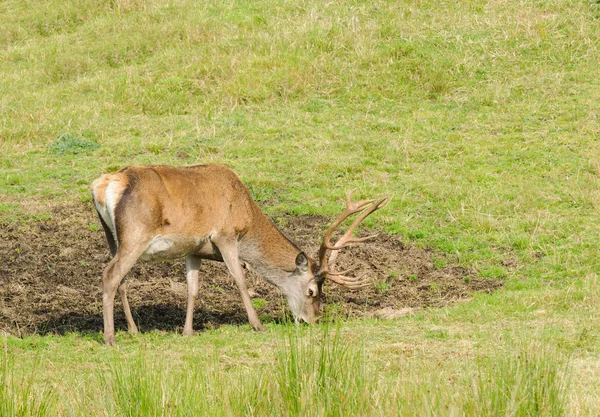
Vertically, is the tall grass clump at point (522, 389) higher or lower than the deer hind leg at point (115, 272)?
higher

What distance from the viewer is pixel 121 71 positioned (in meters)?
16.5

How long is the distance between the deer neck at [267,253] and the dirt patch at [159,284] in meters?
0.33

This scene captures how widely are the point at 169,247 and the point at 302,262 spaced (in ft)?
4.66

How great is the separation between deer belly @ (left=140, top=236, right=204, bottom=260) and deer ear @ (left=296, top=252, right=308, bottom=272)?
100 cm

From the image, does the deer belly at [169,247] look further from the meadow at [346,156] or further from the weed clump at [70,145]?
the weed clump at [70,145]

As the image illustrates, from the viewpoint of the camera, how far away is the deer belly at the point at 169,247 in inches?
352

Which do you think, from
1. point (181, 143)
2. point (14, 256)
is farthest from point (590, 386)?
point (181, 143)

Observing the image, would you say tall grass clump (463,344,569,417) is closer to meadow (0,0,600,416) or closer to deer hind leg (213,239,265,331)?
meadow (0,0,600,416)

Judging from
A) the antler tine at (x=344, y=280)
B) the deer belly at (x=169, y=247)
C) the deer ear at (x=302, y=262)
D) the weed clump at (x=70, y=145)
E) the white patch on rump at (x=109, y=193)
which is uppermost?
the white patch on rump at (x=109, y=193)

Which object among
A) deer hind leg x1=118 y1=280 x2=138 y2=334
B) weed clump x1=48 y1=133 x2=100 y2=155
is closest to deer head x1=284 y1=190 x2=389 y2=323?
deer hind leg x1=118 y1=280 x2=138 y2=334

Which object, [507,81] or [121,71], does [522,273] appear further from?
[121,71]

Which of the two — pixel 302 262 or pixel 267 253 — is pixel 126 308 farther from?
pixel 302 262

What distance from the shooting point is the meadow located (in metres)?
5.79

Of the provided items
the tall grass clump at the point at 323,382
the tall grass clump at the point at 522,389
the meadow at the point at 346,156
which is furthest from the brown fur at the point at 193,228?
the tall grass clump at the point at 522,389
